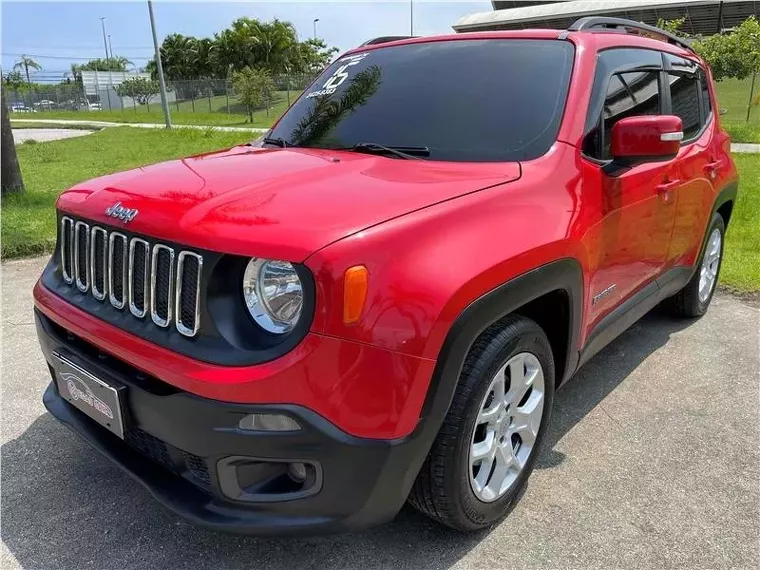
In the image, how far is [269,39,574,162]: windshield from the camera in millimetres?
2732

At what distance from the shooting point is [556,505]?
2578 mm

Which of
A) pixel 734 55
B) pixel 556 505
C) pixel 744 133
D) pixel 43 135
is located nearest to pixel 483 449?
pixel 556 505

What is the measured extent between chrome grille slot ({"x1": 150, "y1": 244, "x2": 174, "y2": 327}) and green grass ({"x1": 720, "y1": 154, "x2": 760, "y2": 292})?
16.1 feet

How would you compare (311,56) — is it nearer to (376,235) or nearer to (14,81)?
(14,81)

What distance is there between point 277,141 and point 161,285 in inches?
58.5

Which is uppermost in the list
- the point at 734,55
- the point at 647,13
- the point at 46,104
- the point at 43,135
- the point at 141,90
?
the point at 647,13

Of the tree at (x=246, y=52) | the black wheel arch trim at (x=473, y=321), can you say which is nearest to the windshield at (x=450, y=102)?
the black wheel arch trim at (x=473, y=321)

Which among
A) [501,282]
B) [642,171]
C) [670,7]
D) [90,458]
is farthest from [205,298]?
Answer: [670,7]

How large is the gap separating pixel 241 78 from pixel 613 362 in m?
31.8

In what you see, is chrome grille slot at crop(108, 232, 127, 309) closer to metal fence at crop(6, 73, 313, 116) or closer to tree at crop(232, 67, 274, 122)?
metal fence at crop(6, 73, 313, 116)

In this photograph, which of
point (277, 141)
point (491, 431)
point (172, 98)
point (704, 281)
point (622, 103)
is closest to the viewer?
point (491, 431)

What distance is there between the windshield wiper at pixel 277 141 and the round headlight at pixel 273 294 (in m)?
1.48

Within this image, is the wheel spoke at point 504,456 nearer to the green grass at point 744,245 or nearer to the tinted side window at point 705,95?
the tinted side window at point 705,95

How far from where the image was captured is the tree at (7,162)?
8.57m
